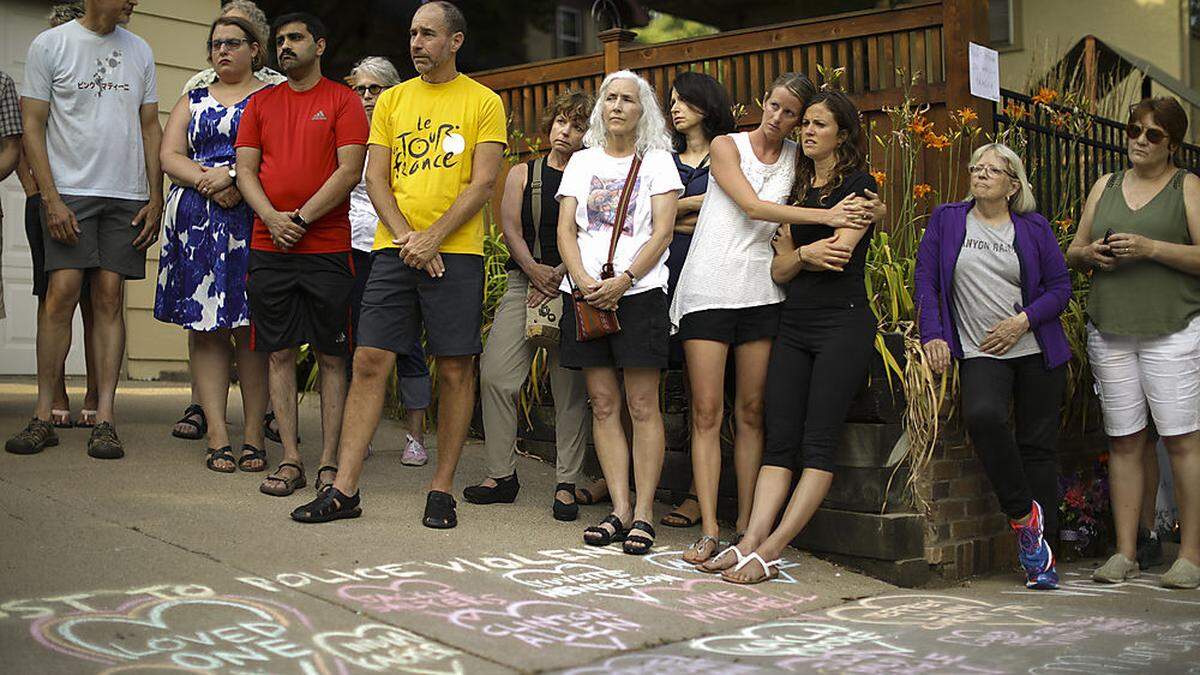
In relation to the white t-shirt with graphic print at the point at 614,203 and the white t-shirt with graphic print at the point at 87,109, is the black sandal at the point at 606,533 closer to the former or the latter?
the white t-shirt with graphic print at the point at 614,203

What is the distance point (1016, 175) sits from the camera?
18.7 ft

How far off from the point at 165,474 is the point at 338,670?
2.25 m

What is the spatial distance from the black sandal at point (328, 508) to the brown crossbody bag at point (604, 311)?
1.10 meters

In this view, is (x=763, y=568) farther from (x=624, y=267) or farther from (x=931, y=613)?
(x=624, y=267)

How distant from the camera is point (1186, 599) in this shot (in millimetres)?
5340

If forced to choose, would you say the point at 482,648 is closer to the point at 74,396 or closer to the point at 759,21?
the point at 74,396

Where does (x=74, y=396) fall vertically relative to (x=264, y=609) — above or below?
above

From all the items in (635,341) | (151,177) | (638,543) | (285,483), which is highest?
(151,177)

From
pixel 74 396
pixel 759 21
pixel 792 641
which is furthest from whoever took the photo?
pixel 759 21

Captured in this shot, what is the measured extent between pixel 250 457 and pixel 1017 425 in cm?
333

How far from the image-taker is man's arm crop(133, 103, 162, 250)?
592 centimetres

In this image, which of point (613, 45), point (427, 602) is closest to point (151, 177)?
point (427, 602)

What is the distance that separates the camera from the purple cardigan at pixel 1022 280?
560cm

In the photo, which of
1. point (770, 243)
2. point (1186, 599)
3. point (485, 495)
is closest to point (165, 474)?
point (485, 495)
